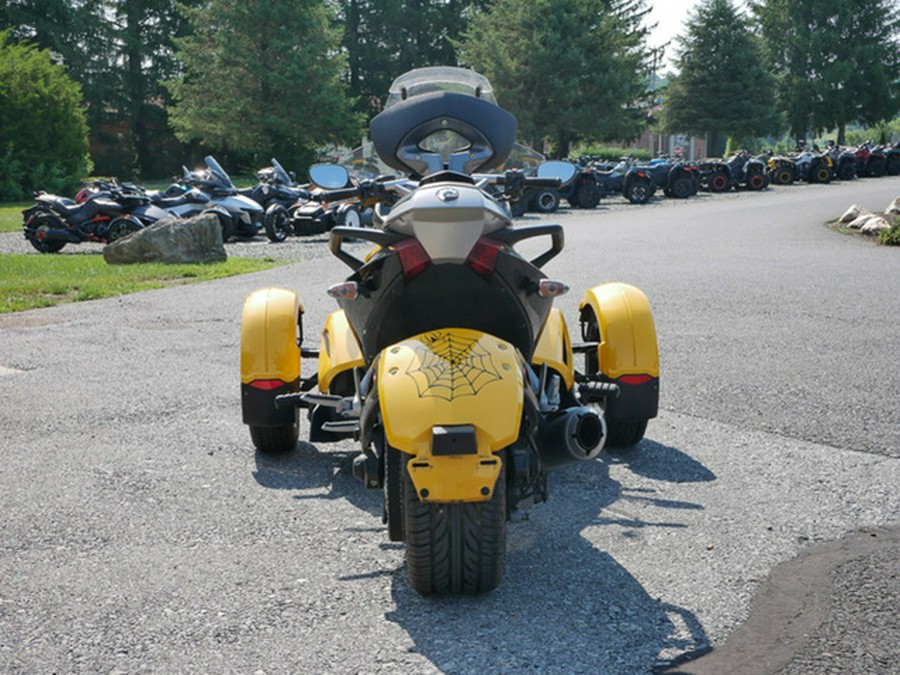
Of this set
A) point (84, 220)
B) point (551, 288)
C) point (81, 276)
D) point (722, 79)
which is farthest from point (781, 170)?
point (551, 288)

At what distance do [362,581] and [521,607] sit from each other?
588mm

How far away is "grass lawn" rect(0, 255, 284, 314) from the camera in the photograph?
11266 millimetres

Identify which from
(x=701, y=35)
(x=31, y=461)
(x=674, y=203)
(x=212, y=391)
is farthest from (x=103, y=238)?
(x=701, y=35)

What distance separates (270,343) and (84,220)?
13.2 meters

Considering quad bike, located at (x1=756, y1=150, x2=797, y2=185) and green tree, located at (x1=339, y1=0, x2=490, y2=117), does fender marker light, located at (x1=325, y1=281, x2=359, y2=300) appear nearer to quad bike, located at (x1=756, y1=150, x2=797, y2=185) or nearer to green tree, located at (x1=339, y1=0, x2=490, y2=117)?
quad bike, located at (x1=756, y1=150, x2=797, y2=185)

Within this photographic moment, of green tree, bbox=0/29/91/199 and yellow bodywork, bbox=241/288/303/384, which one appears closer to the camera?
yellow bodywork, bbox=241/288/303/384

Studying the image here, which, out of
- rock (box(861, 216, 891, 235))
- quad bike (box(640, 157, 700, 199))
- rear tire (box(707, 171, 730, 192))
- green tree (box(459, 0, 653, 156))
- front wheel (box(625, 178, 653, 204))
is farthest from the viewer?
green tree (box(459, 0, 653, 156))

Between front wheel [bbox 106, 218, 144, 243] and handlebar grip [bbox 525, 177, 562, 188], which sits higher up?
handlebar grip [bbox 525, 177, 562, 188]

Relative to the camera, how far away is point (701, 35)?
5650 cm

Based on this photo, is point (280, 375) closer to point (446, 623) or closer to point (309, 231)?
point (446, 623)

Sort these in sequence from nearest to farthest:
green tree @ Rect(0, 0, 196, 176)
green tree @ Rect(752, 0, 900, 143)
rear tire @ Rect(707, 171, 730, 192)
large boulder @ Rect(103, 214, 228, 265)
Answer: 1. large boulder @ Rect(103, 214, 228, 265)
2. rear tire @ Rect(707, 171, 730, 192)
3. green tree @ Rect(0, 0, 196, 176)
4. green tree @ Rect(752, 0, 900, 143)

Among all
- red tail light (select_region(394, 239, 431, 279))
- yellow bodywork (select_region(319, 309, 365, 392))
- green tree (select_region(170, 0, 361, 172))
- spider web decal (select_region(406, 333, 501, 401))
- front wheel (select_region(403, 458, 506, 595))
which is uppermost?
green tree (select_region(170, 0, 361, 172))

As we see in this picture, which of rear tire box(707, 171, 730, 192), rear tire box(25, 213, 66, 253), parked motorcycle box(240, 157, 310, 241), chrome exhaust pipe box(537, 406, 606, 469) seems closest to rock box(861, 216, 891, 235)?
parked motorcycle box(240, 157, 310, 241)

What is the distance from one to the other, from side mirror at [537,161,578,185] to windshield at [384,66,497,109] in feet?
1.95
